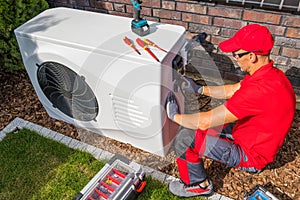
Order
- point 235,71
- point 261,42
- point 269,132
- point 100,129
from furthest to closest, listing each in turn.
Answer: point 235,71 → point 100,129 → point 269,132 → point 261,42

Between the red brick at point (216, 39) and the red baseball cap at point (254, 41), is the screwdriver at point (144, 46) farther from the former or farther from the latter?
the red brick at point (216, 39)

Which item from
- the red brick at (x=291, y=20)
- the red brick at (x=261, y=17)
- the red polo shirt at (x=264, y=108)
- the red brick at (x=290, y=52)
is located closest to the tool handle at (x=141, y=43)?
the red polo shirt at (x=264, y=108)

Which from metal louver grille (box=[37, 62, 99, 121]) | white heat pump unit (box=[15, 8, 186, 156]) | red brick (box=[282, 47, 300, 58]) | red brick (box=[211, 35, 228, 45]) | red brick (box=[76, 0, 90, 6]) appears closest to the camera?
white heat pump unit (box=[15, 8, 186, 156])

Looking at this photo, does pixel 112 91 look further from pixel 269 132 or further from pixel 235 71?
pixel 235 71

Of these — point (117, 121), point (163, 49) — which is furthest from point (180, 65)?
point (117, 121)

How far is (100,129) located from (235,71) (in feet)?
5.16

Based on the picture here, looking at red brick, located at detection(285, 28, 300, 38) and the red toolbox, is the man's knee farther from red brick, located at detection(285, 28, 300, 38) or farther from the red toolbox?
red brick, located at detection(285, 28, 300, 38)

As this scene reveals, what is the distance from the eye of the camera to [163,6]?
10.3 feet

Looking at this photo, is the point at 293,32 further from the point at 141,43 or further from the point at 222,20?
the point at 141,43

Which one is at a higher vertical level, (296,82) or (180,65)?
(180,65)

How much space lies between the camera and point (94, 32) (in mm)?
2346

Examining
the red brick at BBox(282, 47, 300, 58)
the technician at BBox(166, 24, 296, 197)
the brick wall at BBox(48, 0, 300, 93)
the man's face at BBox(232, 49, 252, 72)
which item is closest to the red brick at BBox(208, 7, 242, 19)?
the brick wall at BBox(48, 0, 300, 93)

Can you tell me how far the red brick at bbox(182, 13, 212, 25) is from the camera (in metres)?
3.04

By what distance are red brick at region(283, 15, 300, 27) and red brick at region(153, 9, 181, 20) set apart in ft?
3.32
